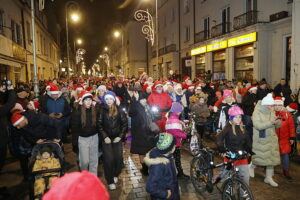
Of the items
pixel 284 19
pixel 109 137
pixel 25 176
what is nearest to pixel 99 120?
pixel 109 137

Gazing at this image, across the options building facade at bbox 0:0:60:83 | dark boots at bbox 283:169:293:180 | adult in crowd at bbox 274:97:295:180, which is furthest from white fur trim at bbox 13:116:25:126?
building facade at bbox 0:0:60:83

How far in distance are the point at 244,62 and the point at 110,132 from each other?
648 inches

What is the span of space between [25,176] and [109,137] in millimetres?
2360

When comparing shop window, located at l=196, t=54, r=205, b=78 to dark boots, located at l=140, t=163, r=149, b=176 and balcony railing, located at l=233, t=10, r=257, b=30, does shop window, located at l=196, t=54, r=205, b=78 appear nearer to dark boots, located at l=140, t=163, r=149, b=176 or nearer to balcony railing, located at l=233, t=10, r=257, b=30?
balcony railing, located at l=233, t=10, r=257, b=30

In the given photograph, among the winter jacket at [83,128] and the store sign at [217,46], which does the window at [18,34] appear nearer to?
the store sign at [217,46]

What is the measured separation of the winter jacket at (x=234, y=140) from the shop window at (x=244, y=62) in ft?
48.3

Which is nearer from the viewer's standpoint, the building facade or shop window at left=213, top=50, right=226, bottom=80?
the building facade

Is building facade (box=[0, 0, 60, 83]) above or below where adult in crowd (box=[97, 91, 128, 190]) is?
above

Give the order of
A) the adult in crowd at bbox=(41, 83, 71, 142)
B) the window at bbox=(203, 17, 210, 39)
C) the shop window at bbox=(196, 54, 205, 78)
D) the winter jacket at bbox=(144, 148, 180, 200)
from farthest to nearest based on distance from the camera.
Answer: the shop window at bbox=(196, 54, 205, 78)
the window at bbox=(203, 17, 210, 39)
the adult in crowd at bbox=(41, 83, 71, 142)
the winter jacket at bbox=(144, 148, 180, 200)

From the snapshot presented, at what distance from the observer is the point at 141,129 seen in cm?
571

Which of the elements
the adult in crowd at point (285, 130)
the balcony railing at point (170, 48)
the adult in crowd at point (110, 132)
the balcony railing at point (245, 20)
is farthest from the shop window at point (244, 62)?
the adult in crowd at point (110, 132)

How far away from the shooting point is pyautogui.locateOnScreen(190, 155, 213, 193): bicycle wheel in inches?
190

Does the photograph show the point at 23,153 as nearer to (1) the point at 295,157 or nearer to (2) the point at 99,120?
(2) the point at 99,120

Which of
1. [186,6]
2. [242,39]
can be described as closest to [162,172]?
[242,39]
